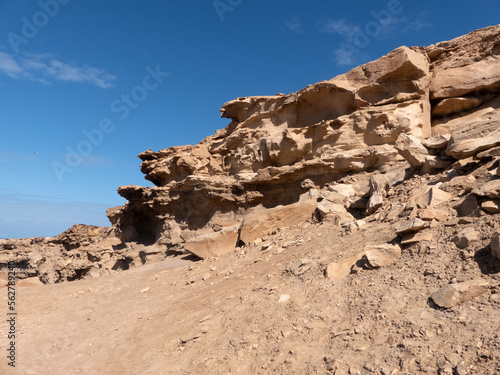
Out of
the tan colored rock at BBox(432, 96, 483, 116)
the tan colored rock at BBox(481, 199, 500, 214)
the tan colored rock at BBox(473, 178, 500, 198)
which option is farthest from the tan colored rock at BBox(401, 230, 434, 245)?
the tan colored rock at BBox(432, 96, 483, 116)

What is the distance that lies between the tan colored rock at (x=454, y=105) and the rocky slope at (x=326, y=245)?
5 centimetres

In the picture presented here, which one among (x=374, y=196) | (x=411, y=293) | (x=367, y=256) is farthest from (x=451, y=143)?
(x=411, y=293)

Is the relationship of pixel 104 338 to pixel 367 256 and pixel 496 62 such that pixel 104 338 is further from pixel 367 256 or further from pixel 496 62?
pixel 496 62

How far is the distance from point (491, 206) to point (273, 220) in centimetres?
629

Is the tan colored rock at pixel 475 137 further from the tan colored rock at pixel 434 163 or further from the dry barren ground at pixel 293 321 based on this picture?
the dry barren ground at pixel 293 321

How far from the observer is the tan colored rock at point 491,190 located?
4777 millimetres

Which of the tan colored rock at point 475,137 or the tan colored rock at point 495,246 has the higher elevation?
the tan colored rock at point 475,137

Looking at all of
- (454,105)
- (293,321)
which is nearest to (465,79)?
(454,105)

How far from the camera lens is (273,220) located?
34.3 ft

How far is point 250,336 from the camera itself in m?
4.52

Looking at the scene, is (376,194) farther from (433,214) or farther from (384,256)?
(384,256)

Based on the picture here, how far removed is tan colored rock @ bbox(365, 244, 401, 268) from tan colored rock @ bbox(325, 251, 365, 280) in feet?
1.22

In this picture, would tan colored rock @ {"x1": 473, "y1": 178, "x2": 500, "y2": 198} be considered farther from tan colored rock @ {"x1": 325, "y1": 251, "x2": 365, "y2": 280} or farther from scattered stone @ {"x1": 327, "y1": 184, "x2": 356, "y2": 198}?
scattered stone @ {"x1": 327, "y1": 184, "x2": 356, "y2": 198}
